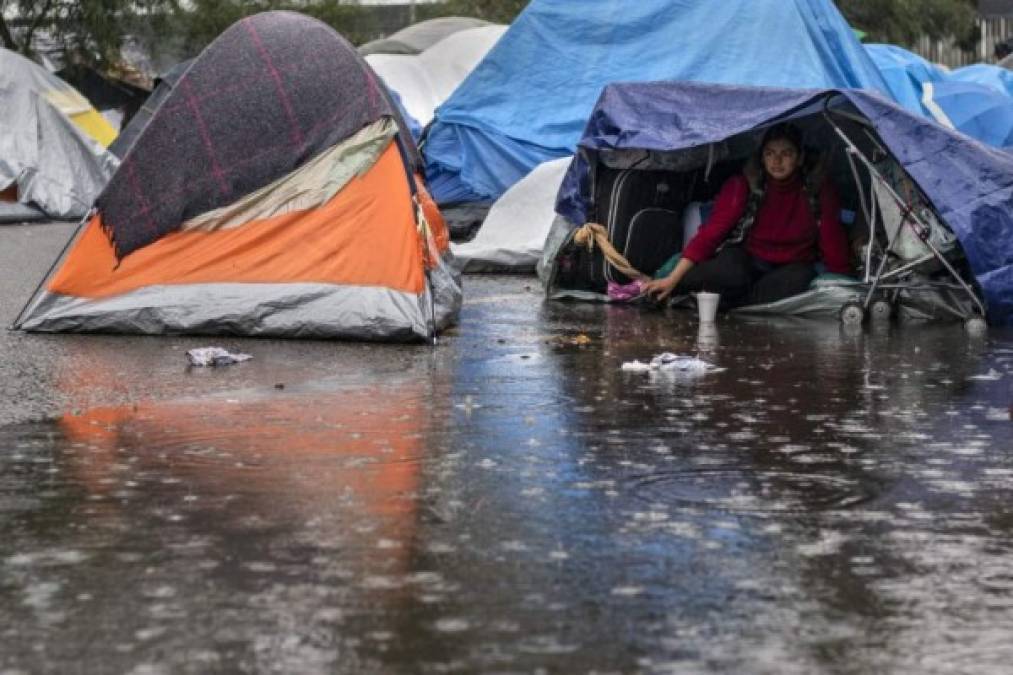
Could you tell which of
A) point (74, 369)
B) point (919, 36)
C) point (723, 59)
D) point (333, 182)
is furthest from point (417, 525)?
point (919, 36)

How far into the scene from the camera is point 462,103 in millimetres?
18562

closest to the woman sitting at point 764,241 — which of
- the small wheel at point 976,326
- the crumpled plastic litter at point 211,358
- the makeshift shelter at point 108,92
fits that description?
the small wheel at point 976,326

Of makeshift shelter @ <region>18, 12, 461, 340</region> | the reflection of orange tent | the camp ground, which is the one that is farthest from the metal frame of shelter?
the camp ground

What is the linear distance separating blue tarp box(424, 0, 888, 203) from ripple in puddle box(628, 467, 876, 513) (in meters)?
11.0

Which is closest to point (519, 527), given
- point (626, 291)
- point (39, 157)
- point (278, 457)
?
point (278, 457)

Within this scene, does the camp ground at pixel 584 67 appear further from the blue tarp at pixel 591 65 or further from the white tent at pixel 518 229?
the white tent at pixel 518 229

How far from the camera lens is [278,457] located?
21.8ft

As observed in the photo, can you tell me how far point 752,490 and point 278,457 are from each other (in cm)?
163

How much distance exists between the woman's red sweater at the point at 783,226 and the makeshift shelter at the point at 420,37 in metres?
14.9

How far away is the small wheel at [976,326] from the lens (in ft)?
35.3

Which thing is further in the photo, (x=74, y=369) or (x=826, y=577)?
(x=74, y=369)

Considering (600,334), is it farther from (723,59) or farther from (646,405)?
(723,59)

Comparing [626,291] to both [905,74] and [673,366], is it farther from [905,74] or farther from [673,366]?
[905,74]

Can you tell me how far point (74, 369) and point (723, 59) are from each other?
9.67 m
